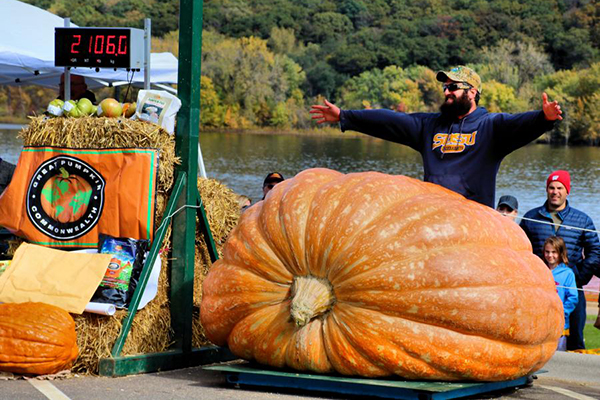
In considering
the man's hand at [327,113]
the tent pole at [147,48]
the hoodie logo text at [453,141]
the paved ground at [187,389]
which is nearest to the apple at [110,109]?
the tent pole at [147,48]

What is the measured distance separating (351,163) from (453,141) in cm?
4842

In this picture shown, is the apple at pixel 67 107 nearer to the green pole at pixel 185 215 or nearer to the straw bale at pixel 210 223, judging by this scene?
the green pole at pixel 185 215

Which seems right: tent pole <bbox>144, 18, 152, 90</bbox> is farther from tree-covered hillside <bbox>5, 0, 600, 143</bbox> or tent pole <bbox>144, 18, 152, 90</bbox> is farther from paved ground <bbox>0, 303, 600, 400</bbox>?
tree-covered hillside <bbox>5, 0, 600, 143</bbox>

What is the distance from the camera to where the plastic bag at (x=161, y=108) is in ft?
24.4

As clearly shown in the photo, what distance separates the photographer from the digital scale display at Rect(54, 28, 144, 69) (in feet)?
26.7

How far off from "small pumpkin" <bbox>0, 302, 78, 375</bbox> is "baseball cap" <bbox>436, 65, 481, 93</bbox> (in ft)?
10.8

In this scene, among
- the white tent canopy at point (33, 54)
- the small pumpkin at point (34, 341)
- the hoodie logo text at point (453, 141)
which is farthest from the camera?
the white tent canopy at point (33, 54)

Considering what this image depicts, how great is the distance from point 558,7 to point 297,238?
364ft

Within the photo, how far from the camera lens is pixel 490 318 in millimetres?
5855

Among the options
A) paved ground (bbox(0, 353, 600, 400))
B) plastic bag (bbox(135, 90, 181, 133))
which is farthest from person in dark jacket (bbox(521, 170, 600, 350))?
plastic bag (bbox(135, 90, 181, 133))

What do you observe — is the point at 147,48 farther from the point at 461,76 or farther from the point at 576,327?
the point at 576,327

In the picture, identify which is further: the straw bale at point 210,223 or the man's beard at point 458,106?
the straw bale at point 210,223

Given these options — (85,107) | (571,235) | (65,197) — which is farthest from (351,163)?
(65,197)

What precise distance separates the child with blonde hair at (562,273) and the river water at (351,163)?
24.3 m
